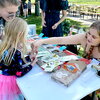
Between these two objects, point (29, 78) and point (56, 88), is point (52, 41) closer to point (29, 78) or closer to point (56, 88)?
point (29, 78)

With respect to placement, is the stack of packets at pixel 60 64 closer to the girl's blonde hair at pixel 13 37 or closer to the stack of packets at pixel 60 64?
the stack of packets at pixel 60 64

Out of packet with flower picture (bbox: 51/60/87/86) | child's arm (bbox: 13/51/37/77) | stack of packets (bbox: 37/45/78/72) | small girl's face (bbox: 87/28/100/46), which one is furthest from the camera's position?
small girl's face (bbox: 87/28/100/46)

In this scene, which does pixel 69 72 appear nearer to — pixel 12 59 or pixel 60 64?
pixel 60 64

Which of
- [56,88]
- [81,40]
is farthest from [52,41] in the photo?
[56,88]

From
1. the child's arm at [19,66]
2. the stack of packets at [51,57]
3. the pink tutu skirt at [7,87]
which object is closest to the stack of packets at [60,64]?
the stack of packets at [51,57]

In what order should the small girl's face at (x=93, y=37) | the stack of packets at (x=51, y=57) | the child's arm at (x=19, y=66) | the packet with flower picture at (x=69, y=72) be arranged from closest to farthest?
1. the packet with flower picture at (x=69, y=72)
2. the child's arm at (x=19, y=66)
3. the stack of packets at (x=51, y=57)
4. the small girl's face at (x=93, y=37)

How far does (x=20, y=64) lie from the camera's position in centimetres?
156

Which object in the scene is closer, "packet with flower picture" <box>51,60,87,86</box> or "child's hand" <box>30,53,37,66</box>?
"packet with flower picture" <box>51,60,87,86</box>

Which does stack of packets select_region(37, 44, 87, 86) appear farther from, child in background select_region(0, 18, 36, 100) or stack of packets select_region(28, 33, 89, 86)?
child in background select_region(0, 18, 36, 100)

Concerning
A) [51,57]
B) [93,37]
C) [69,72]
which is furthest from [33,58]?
[93,37]

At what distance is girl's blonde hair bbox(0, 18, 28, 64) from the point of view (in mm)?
1553

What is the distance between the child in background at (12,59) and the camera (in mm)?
1539

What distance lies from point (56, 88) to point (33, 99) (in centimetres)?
20

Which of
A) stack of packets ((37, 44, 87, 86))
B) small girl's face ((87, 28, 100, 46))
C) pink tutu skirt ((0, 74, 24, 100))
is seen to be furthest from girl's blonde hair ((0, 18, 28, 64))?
small girl's face ((87, 28, 100, 46))
